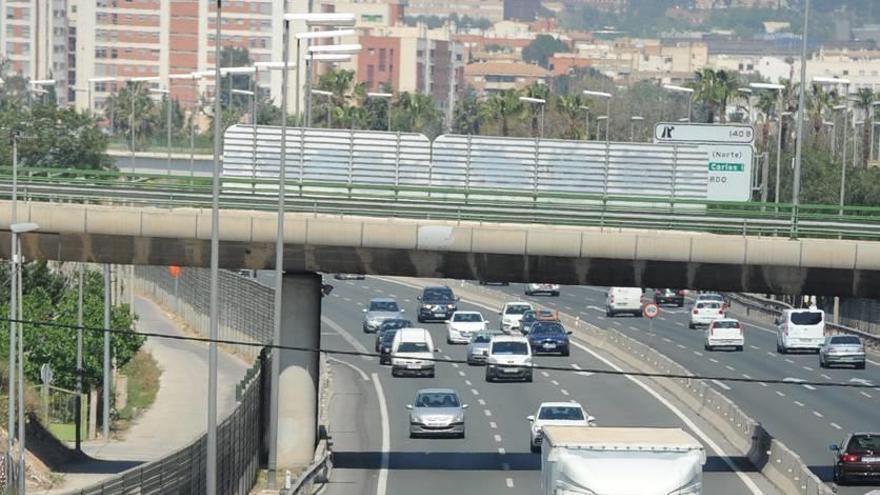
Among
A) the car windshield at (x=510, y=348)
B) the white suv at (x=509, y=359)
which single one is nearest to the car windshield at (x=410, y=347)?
the white suv at (x=509, y=359)

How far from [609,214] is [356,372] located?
85.6 feet

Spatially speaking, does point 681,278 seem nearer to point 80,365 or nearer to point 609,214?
point 609,214

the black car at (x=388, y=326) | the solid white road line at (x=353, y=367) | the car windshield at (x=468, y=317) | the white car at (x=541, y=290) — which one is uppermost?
the car windshield at (x=468, y=317)

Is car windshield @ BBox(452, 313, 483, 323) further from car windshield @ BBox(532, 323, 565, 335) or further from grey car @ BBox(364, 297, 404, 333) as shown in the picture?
car windshield @ BBox(532, 323, 565, 335)

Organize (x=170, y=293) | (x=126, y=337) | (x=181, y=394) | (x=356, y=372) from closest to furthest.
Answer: (x=126, y=337)
(x=181, y=394)
(x=356, y=372)
(x=170, y=293)

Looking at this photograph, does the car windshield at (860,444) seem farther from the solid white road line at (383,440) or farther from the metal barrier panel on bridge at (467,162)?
the metal barrier panel on bridge at (467,162)

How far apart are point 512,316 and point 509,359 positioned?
19596 millimetres

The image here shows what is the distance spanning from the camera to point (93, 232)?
4884cm

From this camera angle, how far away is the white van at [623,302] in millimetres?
104500

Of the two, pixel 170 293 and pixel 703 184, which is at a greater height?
pixel 703 184

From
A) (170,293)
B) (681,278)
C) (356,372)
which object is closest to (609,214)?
(681,278)

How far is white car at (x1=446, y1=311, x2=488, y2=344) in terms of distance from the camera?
85625 mm

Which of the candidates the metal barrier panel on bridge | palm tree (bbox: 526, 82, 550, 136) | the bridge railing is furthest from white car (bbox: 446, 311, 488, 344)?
palm tree (bbox: 526, 82, 550, 136)

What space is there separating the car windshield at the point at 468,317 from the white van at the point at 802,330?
12352mm
